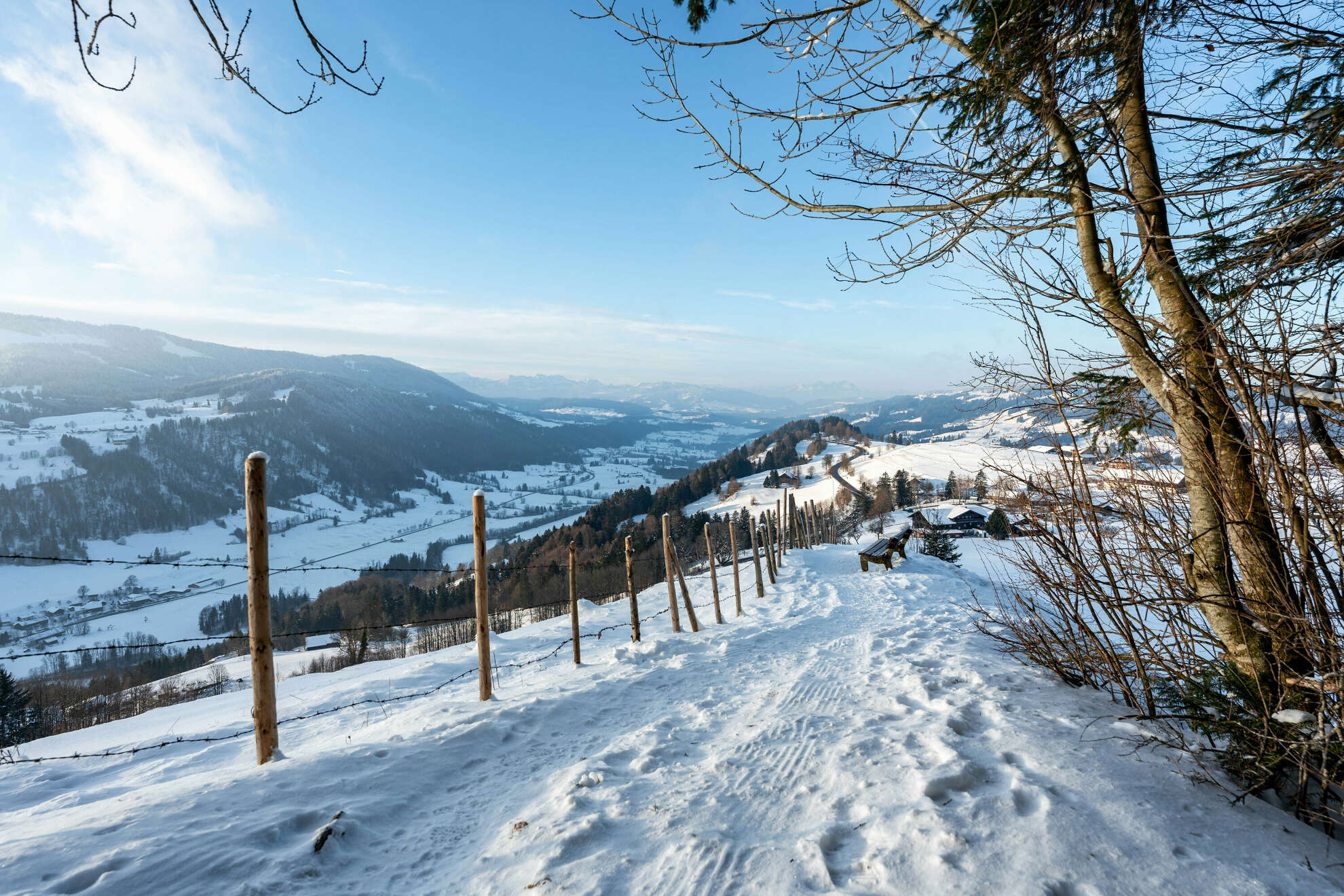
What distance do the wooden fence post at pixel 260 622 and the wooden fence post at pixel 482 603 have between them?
5.45 feet

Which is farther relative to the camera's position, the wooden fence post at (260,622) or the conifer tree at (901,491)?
the conifer tree at (901,491)

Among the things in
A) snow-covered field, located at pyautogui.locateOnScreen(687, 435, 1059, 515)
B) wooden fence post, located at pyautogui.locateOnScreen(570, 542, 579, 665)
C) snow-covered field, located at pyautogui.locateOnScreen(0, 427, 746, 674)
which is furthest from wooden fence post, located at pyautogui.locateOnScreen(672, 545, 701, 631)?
snow-covered field, located at pyautogui.locateOnScreen(0, 427, 746, 674)

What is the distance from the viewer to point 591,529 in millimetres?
65562

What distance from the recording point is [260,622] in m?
4.09

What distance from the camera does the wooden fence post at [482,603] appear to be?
5.38 metres

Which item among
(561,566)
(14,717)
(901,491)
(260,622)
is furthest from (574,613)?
(901,491)

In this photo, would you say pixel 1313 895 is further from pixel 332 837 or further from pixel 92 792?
pixel 92 792

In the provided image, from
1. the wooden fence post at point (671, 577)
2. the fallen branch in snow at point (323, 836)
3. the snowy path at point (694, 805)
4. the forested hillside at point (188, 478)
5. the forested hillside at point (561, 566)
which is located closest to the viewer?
the snowy path at point (694, 805)

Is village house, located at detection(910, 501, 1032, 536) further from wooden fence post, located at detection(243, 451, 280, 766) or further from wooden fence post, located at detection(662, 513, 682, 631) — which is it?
wooden fence post, located at detection(243, 451, 280, 766)

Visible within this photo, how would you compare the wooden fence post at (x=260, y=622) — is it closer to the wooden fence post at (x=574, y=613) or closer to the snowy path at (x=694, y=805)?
the snowy path at (x=694, y=805)

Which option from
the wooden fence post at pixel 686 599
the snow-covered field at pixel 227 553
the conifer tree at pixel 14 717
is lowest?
the snow-covered field at pixel 227 553

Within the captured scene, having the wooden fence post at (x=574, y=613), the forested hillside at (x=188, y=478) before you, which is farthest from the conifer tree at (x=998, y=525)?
the forested hillside at (x=188, y=478)

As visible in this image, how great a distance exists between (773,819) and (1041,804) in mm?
1375

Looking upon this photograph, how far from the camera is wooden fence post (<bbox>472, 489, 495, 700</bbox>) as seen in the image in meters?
5.38
